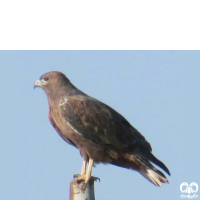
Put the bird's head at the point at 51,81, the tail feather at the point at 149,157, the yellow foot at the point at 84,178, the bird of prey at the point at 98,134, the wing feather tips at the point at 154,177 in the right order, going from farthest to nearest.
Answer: the bird's head at the point at 51,81
the bird of prey at the point at 98,134
the tail feather at the point at 149,157
the wing feather tips at the point at 154,177
the yellow foot at the point at 84,178

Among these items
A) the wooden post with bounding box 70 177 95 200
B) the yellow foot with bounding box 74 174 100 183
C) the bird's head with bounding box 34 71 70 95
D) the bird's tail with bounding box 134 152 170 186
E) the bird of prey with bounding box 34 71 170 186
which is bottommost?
the wooden post with bounding box 70 177 95 200

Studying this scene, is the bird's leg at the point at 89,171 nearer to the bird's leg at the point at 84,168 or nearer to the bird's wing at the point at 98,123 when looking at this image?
the bird's leg at the point at 84,168

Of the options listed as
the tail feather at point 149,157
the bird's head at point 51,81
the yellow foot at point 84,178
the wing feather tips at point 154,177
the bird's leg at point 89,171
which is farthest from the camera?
the bird's head at point 51,81

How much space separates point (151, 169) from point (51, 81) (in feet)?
6.74

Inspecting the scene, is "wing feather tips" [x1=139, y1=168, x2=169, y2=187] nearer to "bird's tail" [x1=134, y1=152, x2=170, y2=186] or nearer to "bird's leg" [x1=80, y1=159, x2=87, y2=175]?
"bird's tail" [x1=134, y1=152, x2=170, y2=186]

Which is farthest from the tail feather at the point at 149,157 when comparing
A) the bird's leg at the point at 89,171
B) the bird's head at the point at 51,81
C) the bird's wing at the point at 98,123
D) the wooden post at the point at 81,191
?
the wooden post at the point at 81,191

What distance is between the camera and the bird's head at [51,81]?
1057 centimetres

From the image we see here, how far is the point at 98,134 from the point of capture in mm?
10133

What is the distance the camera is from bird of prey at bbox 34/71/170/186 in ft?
33.0

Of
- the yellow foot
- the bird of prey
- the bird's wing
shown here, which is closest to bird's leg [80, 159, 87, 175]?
the bird of prey

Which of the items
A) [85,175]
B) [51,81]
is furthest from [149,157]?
[51,81]

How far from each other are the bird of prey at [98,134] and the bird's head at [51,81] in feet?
0.53
